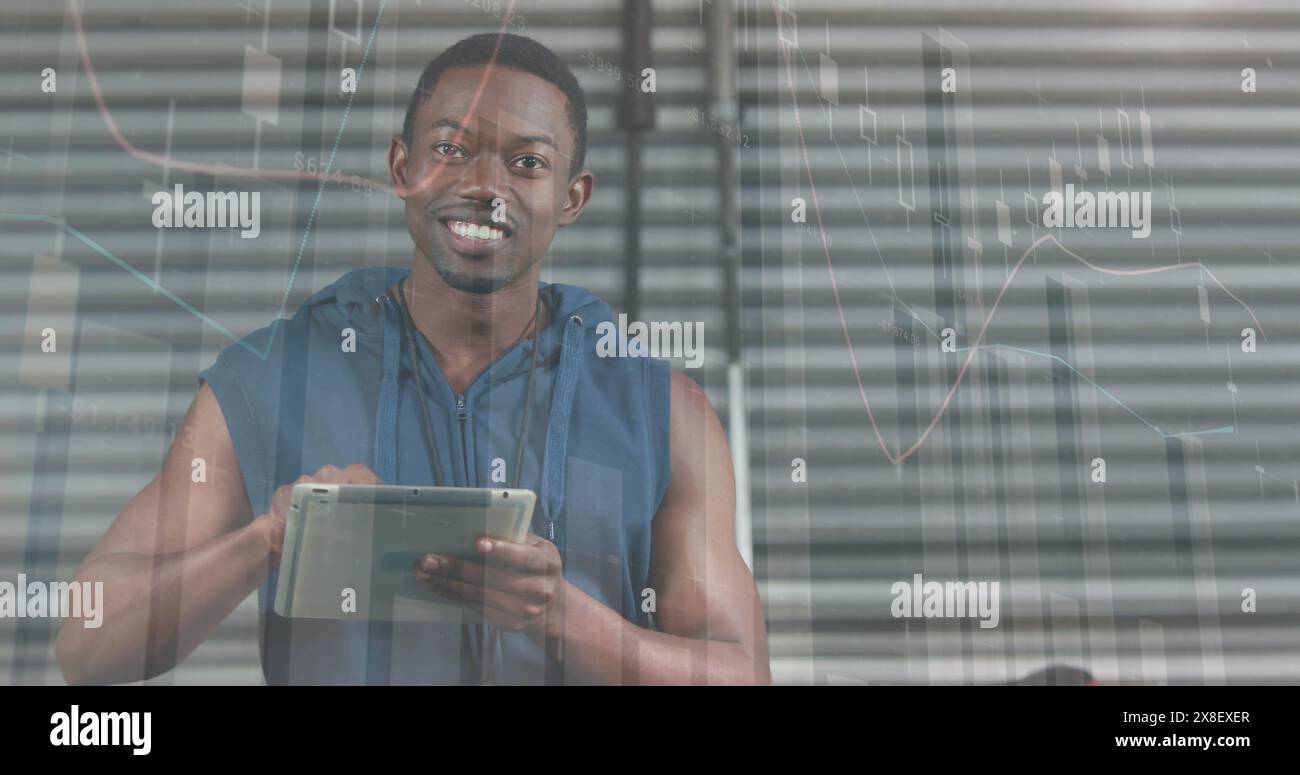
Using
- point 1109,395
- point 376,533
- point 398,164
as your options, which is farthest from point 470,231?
point 1109,395

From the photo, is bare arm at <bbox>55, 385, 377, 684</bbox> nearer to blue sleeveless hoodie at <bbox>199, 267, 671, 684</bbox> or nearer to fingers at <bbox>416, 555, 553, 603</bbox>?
blue sleeveless hoodie at <bbox>199, 267, 671, 684</bbox>

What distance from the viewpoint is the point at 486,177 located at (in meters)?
2.68

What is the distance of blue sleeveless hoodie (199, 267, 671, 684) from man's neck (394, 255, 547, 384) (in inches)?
1.0

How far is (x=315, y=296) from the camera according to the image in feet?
8.75

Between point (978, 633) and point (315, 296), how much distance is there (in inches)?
56.7

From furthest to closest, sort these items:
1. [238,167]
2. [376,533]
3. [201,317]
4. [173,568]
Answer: [238,167] < [201,317] < [173,568] < [376,533]

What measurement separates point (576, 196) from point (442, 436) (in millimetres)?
562

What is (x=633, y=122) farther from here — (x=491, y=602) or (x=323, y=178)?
(x=491, y=602)

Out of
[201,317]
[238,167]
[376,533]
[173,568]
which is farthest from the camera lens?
[238,167]

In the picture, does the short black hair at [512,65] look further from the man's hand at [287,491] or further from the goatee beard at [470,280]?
the man's hand at [287,491]

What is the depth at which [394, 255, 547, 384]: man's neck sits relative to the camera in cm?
264
